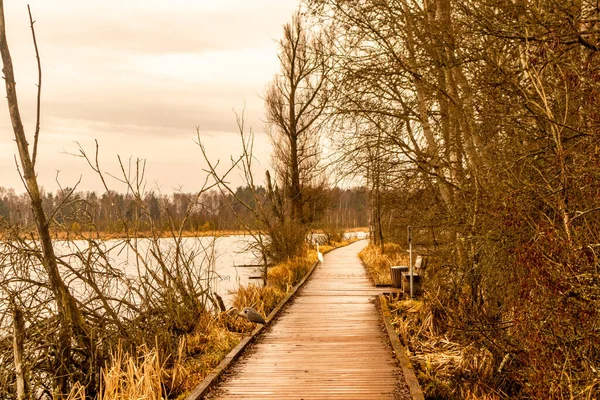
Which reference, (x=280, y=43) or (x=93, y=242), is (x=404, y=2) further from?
(x=280, y=43)

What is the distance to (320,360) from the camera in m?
7.93

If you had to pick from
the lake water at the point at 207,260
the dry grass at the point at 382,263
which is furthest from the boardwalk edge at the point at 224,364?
the dry grass at the point at 382,263

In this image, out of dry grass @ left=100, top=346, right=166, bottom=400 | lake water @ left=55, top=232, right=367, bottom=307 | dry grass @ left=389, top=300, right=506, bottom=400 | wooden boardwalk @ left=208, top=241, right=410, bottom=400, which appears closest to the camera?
dry grass @ left=100, top=346, right=166, bottom=400

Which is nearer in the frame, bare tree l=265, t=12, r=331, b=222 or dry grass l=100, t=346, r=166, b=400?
dry grass l=100, t=346, r=166, b=400

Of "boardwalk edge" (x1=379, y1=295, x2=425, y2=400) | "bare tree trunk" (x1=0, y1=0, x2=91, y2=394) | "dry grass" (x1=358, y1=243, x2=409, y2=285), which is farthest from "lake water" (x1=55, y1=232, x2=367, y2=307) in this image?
"dry grass" (x1=358, y1=243, x2=409, y2=285)

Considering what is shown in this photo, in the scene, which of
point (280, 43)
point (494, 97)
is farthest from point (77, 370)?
point (280, 43)

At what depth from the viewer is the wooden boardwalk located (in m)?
6.52

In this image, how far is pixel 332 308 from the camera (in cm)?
1250

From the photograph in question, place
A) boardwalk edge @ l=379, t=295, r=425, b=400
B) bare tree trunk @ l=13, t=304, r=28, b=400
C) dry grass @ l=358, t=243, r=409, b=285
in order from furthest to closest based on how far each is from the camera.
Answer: dry grass @ l=358, t=243, r=409, b=285 → boardwalk edge @ l=379, t=295, r=425, b=400 → bare tree trunk @ l=13, t=304, r=28, b=400

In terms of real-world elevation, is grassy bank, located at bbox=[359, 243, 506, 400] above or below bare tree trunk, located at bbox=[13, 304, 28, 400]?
Answer: below

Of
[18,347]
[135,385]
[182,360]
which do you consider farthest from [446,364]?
[18,347]

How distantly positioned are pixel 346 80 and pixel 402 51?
1440 millimetres

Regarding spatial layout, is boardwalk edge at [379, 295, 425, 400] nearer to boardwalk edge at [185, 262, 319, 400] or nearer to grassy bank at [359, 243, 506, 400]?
grassy bank at [359, 243, 506, 400]

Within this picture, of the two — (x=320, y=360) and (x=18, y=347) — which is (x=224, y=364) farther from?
(x=18, y=347)
